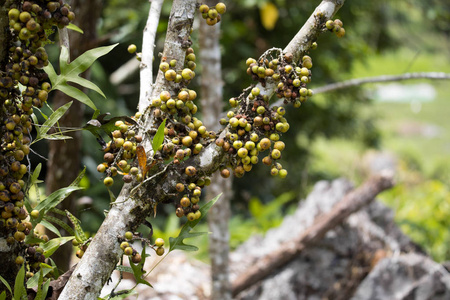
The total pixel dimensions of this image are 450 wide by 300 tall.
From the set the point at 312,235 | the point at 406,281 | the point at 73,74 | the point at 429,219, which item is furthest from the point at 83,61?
the point at 429,219

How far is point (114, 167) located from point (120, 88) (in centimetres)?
317

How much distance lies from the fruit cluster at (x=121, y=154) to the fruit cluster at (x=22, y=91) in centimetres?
13

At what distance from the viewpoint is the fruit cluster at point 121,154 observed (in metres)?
0.79

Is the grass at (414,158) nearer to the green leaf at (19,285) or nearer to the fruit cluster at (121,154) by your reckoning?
the fruit cluster at (121,154)

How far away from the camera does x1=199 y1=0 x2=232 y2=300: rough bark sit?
183cm

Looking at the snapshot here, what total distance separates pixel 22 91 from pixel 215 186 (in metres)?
1.20

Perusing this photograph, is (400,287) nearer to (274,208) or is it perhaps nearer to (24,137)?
(274,208)

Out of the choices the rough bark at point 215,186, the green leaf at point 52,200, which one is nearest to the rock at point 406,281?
the rough bark at point 215,186

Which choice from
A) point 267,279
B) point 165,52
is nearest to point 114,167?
point 165,52

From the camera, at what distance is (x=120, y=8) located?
419 centimetres

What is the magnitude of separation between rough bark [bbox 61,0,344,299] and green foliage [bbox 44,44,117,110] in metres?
0.11

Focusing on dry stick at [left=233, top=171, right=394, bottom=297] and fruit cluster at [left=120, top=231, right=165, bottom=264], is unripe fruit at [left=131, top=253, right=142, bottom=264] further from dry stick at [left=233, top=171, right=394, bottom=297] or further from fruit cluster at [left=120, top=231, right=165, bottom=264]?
dry stick at [left=233, top=171, right=394, bottom=297]

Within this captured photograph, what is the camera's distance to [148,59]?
0.98 metres

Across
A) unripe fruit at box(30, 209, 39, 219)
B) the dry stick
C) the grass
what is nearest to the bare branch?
unripe fruit at box(30, 209, 39, 219)
